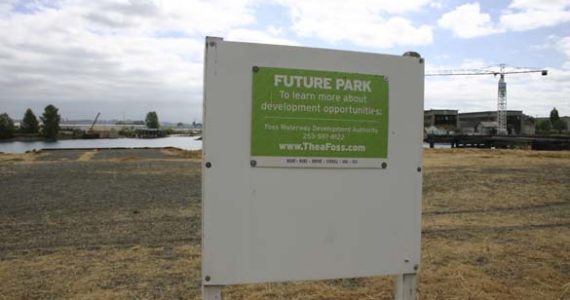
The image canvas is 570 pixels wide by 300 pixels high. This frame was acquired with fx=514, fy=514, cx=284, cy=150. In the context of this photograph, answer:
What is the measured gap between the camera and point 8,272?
5.61 meters

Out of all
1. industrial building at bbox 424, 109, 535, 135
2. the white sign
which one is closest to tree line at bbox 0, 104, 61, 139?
industrial building at bbox 424, 109, 535, 135

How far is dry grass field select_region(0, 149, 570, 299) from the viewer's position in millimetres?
4867

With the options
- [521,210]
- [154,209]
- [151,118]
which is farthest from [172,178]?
[151,118]

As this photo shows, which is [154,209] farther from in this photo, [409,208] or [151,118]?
[151,118]

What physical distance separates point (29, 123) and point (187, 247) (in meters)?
141

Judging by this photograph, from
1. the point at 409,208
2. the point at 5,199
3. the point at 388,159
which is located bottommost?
the point at 5,199

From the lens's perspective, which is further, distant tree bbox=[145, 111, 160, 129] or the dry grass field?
distant tree bbox=[145, 111, 160, 129]

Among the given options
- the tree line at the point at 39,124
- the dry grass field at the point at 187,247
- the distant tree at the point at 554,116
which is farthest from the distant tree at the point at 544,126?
the dry grass field at the point at 187,247

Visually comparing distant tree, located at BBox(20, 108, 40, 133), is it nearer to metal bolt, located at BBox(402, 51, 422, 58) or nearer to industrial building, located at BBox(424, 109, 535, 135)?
industrial building, located at BBox(424, 109, 535, 135)

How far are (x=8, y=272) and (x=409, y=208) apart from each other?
4669 mm

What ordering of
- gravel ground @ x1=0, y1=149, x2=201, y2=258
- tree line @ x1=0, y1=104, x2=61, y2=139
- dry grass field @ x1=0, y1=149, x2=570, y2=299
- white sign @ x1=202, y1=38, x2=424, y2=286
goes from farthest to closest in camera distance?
tree line @ x1=0, y1=104, x2=61, y2=139, gravel ground @ x1=0, y1=149, x2=201, y2=258, dry grass field @ x1=0, y1=149, x2=570, y2=299, white sign @ x1=202, y1=38, x2=424, y2=286

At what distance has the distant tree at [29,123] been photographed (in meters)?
129

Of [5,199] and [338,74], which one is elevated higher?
[338,74]

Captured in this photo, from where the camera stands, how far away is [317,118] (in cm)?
273
